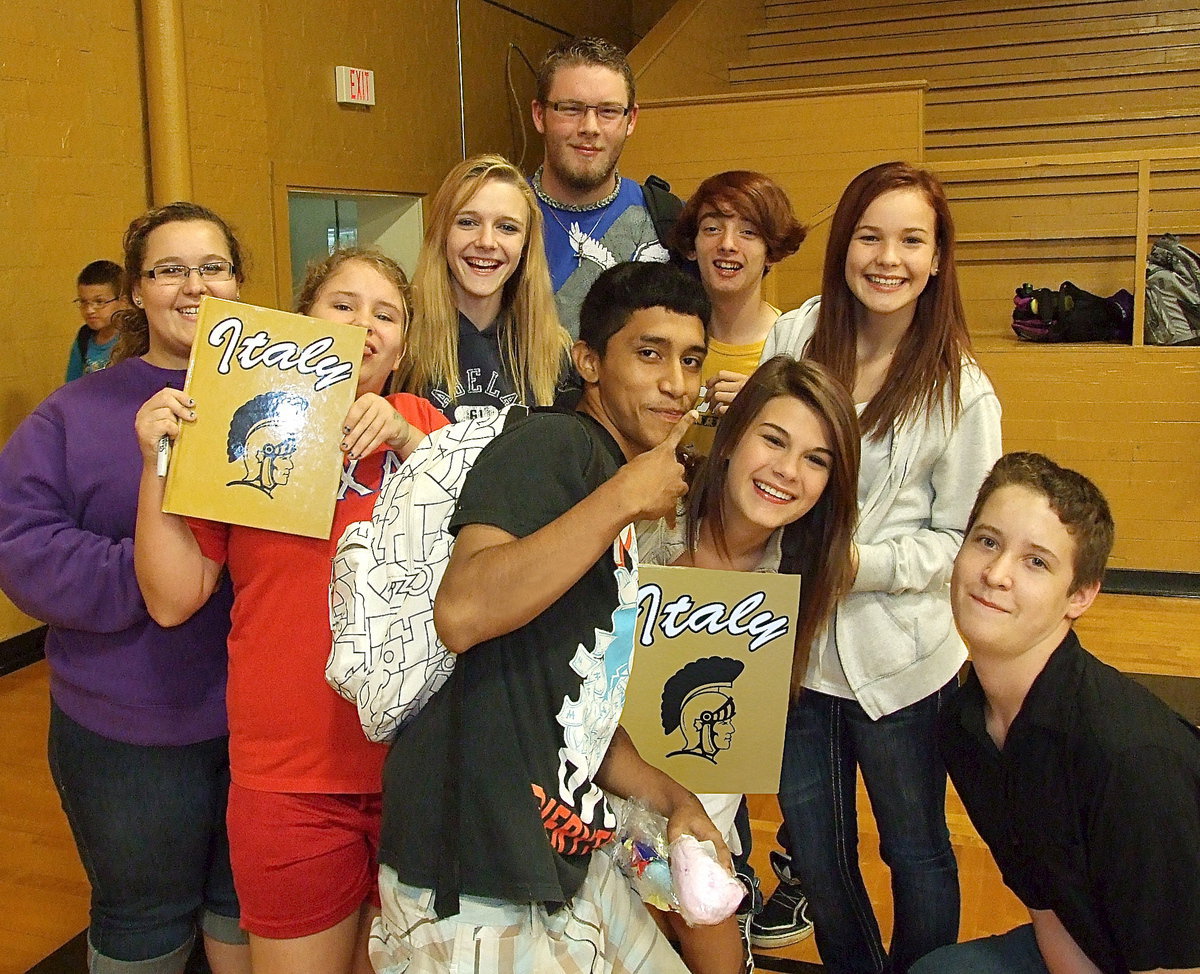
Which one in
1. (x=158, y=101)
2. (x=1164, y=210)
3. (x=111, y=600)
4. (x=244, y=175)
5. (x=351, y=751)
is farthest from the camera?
(x=1164, y=210)

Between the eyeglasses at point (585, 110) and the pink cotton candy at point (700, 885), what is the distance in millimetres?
1877

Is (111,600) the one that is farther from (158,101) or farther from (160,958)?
(158,101)

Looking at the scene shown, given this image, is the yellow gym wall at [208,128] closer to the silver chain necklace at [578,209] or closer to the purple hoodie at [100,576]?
the silver chain necklace at [578,209]

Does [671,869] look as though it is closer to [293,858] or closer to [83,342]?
[293,858]

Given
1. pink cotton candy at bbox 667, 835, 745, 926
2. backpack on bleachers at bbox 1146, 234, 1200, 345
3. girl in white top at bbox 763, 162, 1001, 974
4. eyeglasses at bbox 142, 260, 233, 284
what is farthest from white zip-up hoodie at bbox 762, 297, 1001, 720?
backpack on bleachers at bbox 1146, 234, 1200, 345

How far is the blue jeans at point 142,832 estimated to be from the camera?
174 cm

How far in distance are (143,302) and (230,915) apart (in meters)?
1.06

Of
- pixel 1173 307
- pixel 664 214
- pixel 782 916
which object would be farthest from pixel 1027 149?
pixel 782 916

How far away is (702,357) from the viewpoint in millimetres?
1577

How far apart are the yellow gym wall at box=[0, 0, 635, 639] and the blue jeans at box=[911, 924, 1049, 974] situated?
305 centimetres

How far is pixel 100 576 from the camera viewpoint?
5.41 feet

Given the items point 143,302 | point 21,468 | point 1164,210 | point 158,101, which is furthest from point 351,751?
point 1164,210

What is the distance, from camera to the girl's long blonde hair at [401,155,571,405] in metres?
2.13

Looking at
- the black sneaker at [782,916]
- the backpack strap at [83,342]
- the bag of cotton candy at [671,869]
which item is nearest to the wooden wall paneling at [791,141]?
the backpack strap at [83,342]
